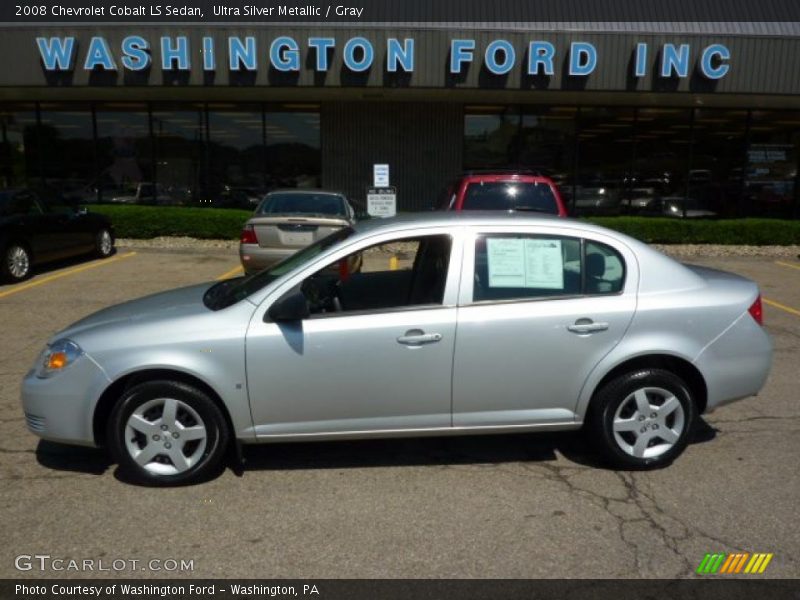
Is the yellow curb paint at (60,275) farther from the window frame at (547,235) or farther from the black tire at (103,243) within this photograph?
the window frame at (547,235)

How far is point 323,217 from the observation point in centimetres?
926

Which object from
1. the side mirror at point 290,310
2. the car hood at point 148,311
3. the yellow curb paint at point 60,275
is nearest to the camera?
the side mirror at point 290,310

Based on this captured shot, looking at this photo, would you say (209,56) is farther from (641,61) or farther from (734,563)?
(734,563)

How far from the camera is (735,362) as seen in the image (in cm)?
403

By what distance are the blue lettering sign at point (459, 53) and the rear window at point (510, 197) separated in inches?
254

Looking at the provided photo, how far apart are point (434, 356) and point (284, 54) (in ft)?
37.7

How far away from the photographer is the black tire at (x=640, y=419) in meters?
3.95

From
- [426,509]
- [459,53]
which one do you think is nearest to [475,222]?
[426,509]

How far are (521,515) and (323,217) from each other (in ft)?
21.0

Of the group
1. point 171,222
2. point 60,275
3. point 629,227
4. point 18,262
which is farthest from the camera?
point 171,222

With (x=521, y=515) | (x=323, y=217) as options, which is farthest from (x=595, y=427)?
(x=323, y=217)

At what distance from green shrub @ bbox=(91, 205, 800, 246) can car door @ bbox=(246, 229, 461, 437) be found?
11441 mm
